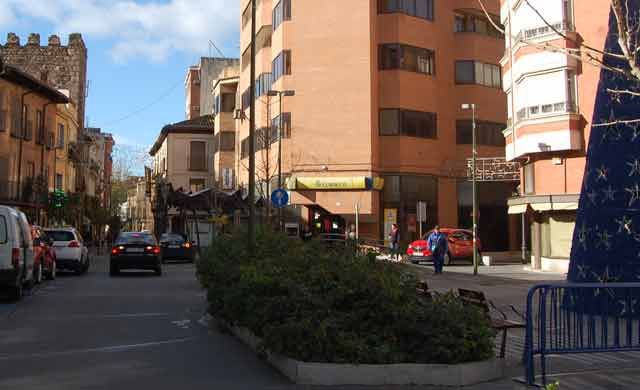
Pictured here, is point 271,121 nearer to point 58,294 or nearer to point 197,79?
point 58,294

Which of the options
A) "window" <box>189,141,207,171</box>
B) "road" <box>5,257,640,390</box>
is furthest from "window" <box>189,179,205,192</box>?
"road" <box>5,257,640,390</box>

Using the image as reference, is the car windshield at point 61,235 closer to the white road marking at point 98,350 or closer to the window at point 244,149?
the white road marking at point 98,350

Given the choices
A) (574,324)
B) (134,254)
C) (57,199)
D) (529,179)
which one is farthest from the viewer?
(57,199)

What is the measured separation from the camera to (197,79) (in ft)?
258

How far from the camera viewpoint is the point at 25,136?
42.1 meters

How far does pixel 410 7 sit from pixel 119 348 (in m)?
33.0

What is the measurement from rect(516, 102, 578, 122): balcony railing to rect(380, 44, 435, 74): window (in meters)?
11.5

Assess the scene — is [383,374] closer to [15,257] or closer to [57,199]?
[15,257]

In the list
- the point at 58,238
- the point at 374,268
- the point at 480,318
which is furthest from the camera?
the point at 58,238

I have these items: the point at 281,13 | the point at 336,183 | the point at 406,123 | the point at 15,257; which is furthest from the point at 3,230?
the point at 281,13

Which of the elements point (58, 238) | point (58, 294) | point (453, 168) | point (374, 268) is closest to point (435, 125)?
point (453, 168)

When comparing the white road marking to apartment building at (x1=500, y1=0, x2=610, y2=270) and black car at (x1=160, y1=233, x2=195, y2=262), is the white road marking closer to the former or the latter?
apartment building at (x1=500, y1=0, x2=610, y2=270)

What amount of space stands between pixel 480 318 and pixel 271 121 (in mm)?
Answer: 33805

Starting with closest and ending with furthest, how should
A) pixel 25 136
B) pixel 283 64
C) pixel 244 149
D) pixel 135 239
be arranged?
pixel 135 239 < pixel 283 64 < pixel 25 136 < pixel 244 149
